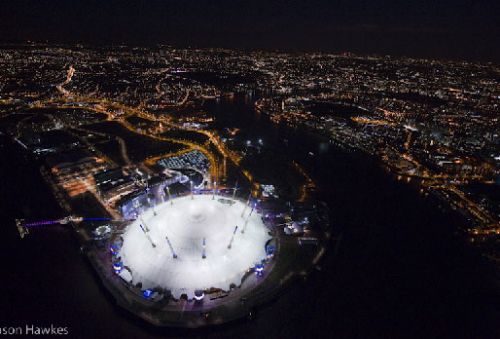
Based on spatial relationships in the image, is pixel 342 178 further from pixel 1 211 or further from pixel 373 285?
pixel 1 211

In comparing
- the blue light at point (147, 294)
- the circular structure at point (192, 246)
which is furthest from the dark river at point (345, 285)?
the circular structure at point (192, 246)

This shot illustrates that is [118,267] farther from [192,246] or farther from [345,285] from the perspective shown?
[345,285]

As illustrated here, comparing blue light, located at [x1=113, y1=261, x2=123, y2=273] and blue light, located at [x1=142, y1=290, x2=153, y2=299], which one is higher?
blue light, located at [x1=113, y1=261, x2=123, y2=273]

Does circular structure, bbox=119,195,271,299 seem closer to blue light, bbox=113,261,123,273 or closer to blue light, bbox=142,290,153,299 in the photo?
blue light, bbox=142,290,153,299

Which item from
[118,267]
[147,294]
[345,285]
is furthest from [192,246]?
[345,285]

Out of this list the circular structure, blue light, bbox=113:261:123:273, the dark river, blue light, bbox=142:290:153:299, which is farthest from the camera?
blue light, bbox=113:261:123:273

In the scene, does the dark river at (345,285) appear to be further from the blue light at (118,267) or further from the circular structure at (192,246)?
the circular structure at (192,246)

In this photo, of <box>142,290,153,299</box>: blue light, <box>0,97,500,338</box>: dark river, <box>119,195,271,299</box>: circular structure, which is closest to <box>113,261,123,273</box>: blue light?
<box>119,195,271,299</box>: circular structure
